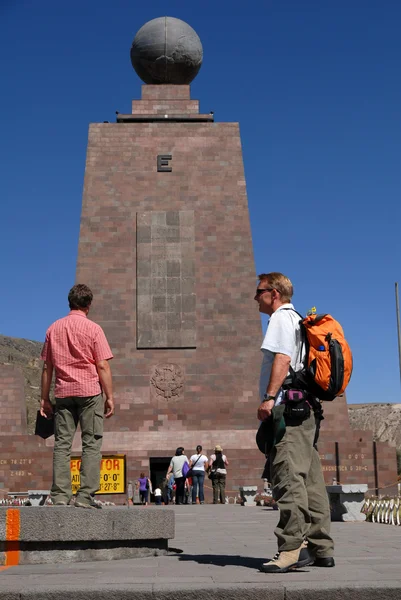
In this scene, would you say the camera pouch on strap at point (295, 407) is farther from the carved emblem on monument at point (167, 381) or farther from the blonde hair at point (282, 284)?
the carved emblem on monument at point (167, 381)

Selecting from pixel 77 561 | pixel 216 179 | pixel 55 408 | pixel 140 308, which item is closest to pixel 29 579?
pixel 77 561

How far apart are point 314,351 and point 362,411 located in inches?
3492

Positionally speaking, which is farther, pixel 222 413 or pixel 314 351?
pixel 222 413

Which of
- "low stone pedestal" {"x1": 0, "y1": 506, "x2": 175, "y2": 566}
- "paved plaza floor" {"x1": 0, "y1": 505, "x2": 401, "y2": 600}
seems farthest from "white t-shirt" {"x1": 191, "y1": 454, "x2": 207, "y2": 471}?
"low stone pedestal" {"x1": 0, "y1": 506, "x2": 175, "y2": 566}

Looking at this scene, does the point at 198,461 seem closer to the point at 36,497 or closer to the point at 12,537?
the point at 36,497

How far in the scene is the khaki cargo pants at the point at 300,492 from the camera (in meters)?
5.30

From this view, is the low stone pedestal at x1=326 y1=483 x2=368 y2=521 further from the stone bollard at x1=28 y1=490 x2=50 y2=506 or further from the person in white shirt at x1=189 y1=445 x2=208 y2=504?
the person in white shirt at x1=189 y1=445 x2=208 y2=504

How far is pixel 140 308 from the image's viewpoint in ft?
79.3

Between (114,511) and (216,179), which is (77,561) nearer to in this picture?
(114,511)

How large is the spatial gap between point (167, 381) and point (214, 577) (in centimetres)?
1906

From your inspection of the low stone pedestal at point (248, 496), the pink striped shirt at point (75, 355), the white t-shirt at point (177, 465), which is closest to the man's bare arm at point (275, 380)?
the pink striped shirt at point (75, 355)

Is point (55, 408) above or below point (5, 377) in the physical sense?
below

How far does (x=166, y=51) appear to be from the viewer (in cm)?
2633

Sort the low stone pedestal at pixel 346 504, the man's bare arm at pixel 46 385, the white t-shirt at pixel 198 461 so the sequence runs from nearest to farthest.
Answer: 1. the man's bare arm at pixel 46 385
2. the low stone pedestal at pixel 346 504
3. the white t-shirt at pixel 198 461
